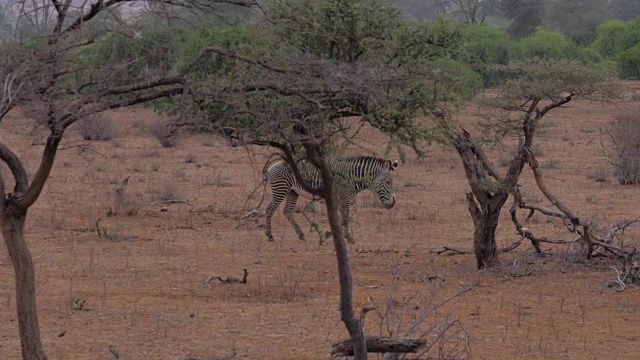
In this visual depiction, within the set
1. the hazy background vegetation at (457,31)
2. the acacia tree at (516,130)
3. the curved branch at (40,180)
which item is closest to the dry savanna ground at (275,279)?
the curved branch at (40,180)

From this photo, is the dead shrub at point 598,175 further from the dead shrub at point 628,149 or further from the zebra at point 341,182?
the zebra at point 341,182

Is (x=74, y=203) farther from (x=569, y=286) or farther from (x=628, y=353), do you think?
(x=628, y=353)

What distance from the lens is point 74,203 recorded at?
1808 centimetres

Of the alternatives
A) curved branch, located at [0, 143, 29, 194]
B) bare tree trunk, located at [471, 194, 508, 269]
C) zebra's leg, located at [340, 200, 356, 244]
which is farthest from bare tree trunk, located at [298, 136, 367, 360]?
zebra's leg, located at [340, 200, 356, 244]

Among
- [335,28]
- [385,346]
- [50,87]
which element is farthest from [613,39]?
[50,87]

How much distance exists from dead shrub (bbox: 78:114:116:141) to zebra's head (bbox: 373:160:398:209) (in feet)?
48.0

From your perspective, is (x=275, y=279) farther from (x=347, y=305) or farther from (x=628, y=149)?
(x=628, y=149)

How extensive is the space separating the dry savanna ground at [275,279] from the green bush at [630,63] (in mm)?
A: 24204

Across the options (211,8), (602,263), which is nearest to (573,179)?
(602,263)

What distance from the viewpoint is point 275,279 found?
11758 millimetres

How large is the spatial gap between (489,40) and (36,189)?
39750 millimetres

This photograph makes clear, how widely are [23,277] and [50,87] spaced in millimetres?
1418

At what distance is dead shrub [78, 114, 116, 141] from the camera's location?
29.1 m

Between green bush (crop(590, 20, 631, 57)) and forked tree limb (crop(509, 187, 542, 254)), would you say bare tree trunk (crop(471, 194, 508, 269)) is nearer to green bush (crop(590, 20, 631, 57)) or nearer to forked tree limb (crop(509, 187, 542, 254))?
forked tree limb (crop(509, 187, 542, 254))
